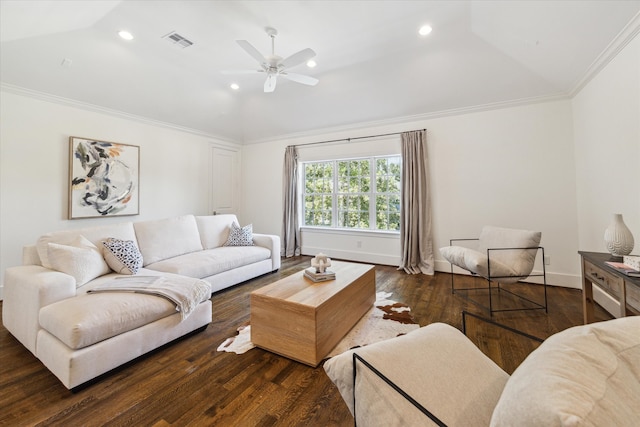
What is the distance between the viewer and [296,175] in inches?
215

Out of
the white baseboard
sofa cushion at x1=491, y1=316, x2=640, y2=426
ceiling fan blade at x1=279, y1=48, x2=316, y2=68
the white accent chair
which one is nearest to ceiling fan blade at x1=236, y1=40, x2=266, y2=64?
ceiling fan blade at x1=279, y1=48, x2=316, y2=68

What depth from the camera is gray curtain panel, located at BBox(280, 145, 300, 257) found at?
5.44 m

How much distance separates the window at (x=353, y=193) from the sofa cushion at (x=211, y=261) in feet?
5.78

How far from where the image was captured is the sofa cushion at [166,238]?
3090 mm

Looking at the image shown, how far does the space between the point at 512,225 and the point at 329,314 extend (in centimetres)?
327

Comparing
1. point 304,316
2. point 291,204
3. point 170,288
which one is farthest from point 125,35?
point 304,316

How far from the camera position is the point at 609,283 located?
1.77m

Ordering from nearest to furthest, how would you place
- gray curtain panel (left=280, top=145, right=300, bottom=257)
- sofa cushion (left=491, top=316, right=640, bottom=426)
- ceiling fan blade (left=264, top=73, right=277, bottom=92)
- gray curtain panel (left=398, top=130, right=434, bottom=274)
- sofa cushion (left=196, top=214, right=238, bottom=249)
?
1. sofa cushion (left=491, top=316, right=640, bottom=426)
2. ceiling fan blade (left=264, top=73, right=277, bottom=92)
3. sofa cushion (left=196, top=214, right=238, bottom=249)
4. gray curtain panel (left=398, top=130, right=434, bottom=274)
5. gray curtain panel (left=280, top=145, right=300, bottom=257)

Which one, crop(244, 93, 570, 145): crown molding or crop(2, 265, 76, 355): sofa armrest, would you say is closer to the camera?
crop(2, 265, 76, 355): sofa armrest

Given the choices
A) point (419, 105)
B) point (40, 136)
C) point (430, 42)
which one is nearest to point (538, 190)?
point (419, 105)

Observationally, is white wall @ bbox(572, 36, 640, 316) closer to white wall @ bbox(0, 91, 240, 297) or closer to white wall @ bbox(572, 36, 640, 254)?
white wall @ bbox(572, 36, 640, 254)

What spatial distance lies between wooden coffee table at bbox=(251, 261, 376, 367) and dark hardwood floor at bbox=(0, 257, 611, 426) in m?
0.11

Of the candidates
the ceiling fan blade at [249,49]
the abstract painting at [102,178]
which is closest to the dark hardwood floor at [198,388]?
the abstract painting at [102,178]

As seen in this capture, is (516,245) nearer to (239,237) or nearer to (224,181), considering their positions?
(239,237)
